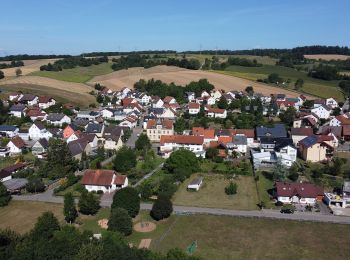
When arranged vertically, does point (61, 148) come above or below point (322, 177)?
above

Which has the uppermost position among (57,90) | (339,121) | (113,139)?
(57,90)

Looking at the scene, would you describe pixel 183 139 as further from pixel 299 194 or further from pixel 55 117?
pixel 55 117

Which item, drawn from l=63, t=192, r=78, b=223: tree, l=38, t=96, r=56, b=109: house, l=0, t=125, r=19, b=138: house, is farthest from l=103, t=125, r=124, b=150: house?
l=38, t=96, r=56, b=109: house

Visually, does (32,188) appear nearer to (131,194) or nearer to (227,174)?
(131,194)

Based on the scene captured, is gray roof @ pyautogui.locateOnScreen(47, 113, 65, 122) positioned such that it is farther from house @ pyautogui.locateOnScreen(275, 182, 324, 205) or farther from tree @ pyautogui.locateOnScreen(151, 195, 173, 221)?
house @ pyautogui.locateOnScreen(275, 182, 324, 205)

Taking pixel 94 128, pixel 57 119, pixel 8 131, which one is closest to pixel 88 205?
pixel 94 128

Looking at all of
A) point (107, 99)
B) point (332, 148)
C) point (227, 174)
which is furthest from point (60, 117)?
point (332, 148)
